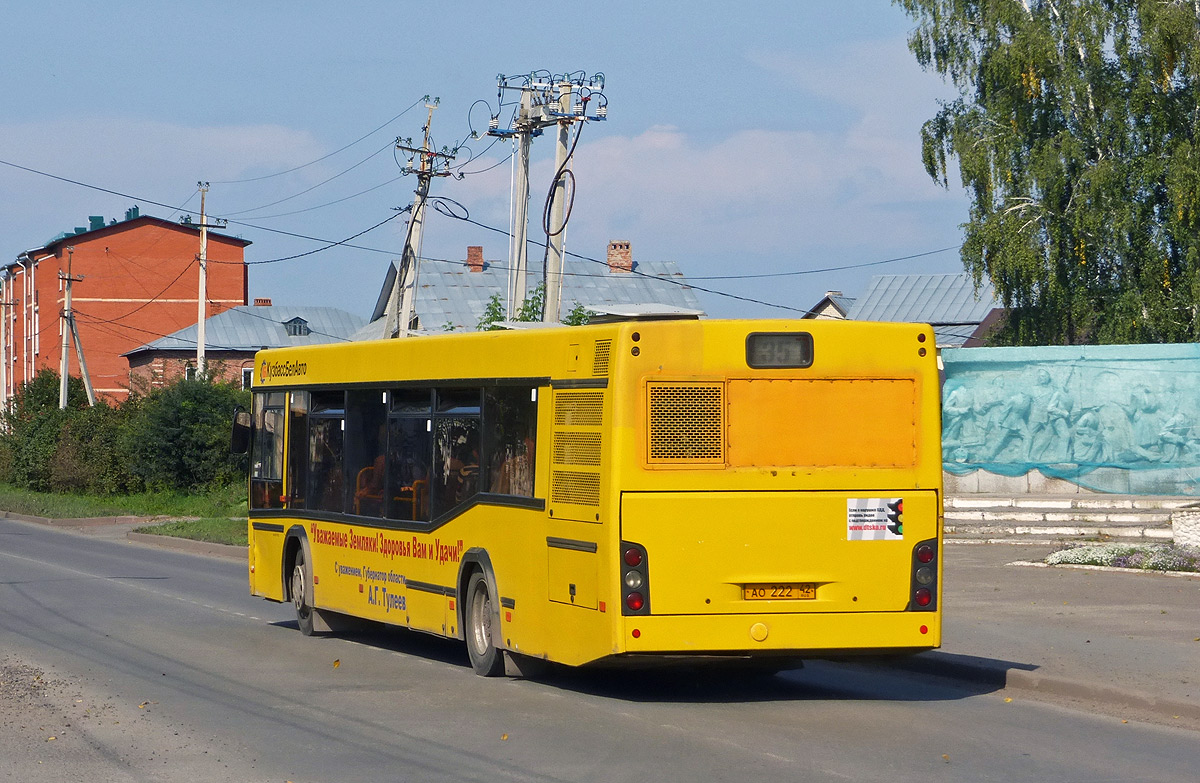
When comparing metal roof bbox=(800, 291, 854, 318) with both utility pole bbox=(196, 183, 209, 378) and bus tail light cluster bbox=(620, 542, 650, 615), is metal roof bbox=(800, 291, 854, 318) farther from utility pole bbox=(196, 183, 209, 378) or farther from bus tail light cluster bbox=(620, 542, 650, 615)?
bus tail light cluster bbox=(620, 542, 650, 615)

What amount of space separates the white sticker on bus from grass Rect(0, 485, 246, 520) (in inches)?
1177

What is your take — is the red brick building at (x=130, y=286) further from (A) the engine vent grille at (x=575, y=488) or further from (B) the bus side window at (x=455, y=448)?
(A) the engine vent grille at (x=575, y=488)

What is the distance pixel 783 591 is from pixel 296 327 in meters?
79.4

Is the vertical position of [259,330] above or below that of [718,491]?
above

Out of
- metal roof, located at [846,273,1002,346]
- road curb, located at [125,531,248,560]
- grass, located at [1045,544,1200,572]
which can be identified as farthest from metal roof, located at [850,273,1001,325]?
grass, located at [1045,544,1200,572]

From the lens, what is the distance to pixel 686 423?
10.0 metres

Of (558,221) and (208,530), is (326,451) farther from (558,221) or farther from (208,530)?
(208,530)

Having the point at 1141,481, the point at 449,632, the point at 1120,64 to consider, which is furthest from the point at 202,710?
the point at 1120,64

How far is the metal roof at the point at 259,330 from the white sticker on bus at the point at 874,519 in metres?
76.2

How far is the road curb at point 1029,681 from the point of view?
32.3 ft

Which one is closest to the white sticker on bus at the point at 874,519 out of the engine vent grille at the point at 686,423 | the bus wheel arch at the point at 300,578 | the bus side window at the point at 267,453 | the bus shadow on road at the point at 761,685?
the engine vent grille at the point at 686,423

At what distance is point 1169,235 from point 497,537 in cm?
3002

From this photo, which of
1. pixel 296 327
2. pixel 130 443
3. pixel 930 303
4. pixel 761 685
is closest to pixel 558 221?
pixel 761 685

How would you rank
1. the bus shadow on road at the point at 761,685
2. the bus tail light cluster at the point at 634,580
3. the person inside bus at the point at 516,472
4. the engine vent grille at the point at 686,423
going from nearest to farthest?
the bus tail light cluster at the point at 634,580 < the engine vent grille at the point at 686,423 < the bus shadow on road at the point at 761,685 < the person inside bus at the point at 516,472
